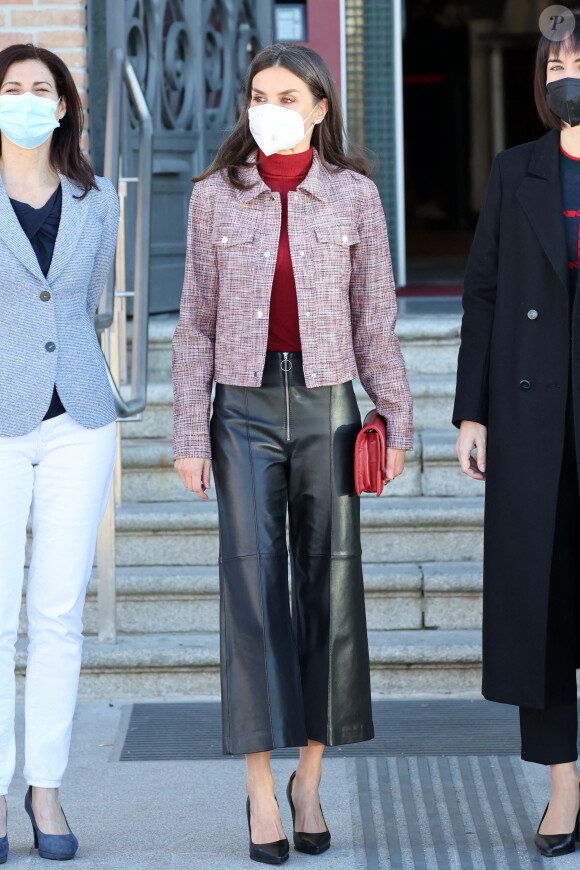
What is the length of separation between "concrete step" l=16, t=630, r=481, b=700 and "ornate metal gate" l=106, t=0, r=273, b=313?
212 cm

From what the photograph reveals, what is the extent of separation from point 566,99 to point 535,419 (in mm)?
685

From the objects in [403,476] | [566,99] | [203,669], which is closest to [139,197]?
[403,476]

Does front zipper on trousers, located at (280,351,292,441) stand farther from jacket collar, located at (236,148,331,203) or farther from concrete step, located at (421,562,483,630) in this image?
concrete step, located at (421,562,483,630)

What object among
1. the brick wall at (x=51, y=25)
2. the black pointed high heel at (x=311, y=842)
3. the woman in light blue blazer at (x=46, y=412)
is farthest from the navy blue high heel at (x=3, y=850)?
the brick wall at (x=51, y=25)

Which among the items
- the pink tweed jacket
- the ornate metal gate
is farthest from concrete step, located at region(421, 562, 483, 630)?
the ornate metal gate

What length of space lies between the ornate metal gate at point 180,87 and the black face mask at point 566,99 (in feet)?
9.29

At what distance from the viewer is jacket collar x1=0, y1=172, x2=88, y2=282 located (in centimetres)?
280

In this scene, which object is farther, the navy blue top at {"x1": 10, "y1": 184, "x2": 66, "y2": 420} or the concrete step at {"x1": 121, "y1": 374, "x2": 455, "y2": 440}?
the concrete step at {"x1": 121, "y1": 374, "x2": 455, "y2": 440}

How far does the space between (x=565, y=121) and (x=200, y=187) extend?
80cm

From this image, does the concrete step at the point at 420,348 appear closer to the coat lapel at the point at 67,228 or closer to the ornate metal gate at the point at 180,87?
the ornate metal gate at the point at 180,87

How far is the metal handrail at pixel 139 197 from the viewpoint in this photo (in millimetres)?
4223

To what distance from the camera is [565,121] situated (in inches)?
111

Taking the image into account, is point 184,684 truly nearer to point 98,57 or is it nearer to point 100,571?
point 100,571

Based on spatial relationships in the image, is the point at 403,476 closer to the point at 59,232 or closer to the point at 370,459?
the point at 370,459
